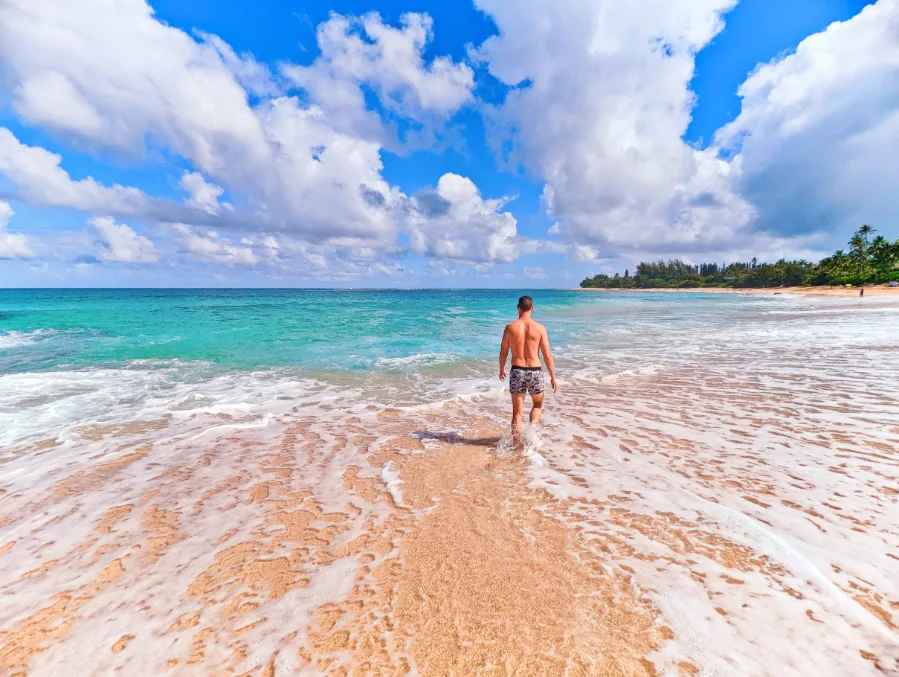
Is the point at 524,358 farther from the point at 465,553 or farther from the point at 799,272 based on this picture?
the point at 799,272

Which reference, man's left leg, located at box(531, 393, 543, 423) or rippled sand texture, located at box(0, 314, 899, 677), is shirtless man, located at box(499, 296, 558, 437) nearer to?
man's left leg, located at box(531, 393, 543, 423)

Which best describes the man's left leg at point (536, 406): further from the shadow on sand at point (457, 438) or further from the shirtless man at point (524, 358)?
the shadow on sand at point (457, 438)

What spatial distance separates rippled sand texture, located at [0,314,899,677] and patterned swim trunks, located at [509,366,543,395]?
104 centimetres

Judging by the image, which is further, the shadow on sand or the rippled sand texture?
the shadow on sand

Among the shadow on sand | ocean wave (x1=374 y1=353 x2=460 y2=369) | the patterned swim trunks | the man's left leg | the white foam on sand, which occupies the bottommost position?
ocean wave (x1=374 y1=353 x2=460 y2=369)

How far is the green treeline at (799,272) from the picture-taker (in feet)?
268

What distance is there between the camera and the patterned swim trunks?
6605mm

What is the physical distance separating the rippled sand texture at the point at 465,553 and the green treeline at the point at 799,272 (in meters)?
109

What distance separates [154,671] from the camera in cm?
277

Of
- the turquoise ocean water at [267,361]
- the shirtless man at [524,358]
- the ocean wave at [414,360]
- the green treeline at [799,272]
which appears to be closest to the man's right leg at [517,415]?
the shirtless man at [524,358]

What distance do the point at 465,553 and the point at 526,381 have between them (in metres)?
3.37

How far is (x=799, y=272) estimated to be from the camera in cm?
11475

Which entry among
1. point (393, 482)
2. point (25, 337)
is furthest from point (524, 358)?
point (25, 337)

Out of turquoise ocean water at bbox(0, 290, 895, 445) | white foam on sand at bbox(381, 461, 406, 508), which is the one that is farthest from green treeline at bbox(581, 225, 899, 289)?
white foam on sand at bbox(381, 461, 406, 508)
